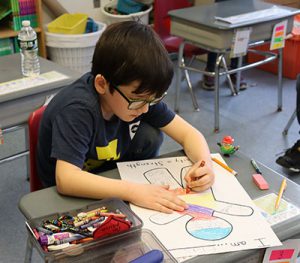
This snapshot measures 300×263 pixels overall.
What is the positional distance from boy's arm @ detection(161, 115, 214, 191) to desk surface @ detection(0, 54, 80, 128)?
557 mm

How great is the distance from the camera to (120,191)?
103cm

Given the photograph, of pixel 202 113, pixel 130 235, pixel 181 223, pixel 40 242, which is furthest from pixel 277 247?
pixel 202 113

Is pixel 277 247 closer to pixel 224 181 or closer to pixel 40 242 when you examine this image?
pixel 224 181

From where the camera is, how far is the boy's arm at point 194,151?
1110 millimetres

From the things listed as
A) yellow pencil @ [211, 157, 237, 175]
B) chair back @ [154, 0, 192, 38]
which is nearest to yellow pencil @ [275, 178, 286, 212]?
yellow pencil @ [211, 157, 237, 175]

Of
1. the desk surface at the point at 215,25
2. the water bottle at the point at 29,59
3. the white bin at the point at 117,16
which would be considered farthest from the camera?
the white bin at the point at 117,16

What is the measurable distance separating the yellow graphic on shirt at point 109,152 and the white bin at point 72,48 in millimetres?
2103

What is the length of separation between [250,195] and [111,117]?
1.40 ft

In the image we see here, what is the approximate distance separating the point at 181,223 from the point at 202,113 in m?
2.19

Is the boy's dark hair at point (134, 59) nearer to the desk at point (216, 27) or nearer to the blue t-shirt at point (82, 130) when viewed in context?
the blue t-shirt at point (82, 130)

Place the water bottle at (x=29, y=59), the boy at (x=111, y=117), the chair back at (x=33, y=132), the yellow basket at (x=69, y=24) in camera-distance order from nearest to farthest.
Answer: the boy at (x=111, y=117) < the chair back at (x=33, y=132) < the water bottle at (x=29, y=59) < the yellow basket at (x=69, y=24)

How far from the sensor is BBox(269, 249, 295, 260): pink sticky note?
3.10 feet

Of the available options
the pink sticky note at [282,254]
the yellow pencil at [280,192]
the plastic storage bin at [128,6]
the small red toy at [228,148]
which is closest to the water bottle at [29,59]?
the small red toy at [228,148]

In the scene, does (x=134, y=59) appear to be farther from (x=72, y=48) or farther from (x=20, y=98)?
(x=72, y=48)
